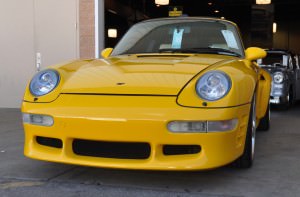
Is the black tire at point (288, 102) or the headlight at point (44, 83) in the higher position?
the headlight at point (44, 83)

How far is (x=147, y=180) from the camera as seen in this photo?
11.4 feet

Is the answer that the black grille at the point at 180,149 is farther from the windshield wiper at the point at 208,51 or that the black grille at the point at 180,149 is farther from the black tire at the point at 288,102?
the black tire at the point at 288,102

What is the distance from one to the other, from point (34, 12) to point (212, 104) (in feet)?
19.9

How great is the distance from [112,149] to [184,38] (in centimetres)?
174

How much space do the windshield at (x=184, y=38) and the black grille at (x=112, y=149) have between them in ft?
4.80

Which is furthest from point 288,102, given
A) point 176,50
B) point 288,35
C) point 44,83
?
point 288,35

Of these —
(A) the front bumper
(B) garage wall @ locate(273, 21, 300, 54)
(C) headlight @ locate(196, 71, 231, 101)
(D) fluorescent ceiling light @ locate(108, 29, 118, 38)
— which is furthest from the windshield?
(B) garage wall @ locate(273, 21, 300, 54)

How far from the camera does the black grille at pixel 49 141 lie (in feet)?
10.9

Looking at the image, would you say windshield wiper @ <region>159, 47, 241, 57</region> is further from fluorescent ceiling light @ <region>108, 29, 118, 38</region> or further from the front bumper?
fluorescent ceiling light @ <region>108, 29, 118, 38</region>

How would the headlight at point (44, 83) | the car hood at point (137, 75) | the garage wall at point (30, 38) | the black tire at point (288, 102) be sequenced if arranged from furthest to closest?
the black tire at point (288, 102)
the garage wall at point (30, 38)
the headlight at point (44, 83)
the car hood at point (137, 75)

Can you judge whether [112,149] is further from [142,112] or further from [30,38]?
[30,38]

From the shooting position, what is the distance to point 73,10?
26.7 feet

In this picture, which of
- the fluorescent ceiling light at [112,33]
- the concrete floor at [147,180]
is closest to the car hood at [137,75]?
the concrete floor at [147,180]

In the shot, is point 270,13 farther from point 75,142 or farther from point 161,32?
point 75,142
